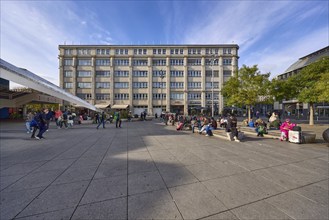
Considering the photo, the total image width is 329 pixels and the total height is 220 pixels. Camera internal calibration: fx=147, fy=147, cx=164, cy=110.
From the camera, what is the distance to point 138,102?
47156 millimetres

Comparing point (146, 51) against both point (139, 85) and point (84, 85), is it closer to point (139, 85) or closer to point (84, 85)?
point (139, 85)

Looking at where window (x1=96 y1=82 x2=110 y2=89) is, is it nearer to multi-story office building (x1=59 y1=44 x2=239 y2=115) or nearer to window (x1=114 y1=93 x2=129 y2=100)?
multi-story office building (x1=59 y1=44 x2=239 y2=115)

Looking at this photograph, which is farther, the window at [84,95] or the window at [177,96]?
the window at [177,96]

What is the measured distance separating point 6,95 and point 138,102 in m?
28.8

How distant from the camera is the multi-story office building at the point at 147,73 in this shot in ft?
153

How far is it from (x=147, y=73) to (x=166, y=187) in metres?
46.6

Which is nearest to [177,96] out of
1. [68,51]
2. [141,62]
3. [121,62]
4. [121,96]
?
[141,62]

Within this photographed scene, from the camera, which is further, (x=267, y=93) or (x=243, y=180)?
(x=267, y=93)

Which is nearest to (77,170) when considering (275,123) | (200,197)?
(200,197)

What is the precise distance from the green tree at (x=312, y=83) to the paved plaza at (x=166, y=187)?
1368cm

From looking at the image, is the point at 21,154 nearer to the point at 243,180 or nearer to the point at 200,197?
the point at 200,197

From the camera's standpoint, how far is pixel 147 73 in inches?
1873

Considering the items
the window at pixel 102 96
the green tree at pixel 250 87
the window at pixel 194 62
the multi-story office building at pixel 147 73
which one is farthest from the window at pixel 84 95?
the green tree at pixel 250 87

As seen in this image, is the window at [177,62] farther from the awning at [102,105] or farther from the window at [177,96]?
the awning at [102,105]
